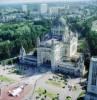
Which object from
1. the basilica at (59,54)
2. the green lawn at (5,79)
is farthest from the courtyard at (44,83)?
the basilica at (59,54)

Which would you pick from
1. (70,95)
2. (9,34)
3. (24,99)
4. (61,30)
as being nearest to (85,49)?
(61,30)

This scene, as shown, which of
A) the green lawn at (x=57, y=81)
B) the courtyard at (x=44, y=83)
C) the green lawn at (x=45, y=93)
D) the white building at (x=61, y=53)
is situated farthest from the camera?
the white building at (x=61, y=53)

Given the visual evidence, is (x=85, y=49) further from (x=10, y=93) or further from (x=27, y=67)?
(x=10, y=93)

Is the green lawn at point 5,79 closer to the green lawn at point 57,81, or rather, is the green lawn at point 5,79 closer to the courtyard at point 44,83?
the courtyard at point 44,83

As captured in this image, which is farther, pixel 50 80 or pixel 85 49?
pixel 85 49

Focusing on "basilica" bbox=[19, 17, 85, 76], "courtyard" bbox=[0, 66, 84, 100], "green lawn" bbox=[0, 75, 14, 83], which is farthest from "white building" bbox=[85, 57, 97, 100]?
"green lawn" bbox=[0, 75, 14, 83]

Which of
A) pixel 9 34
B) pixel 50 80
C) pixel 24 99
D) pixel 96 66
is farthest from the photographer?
pixel 9 34

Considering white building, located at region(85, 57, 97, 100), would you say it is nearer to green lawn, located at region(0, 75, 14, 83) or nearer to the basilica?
the basilica

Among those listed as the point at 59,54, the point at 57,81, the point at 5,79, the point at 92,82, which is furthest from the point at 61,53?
the point at 92,82
